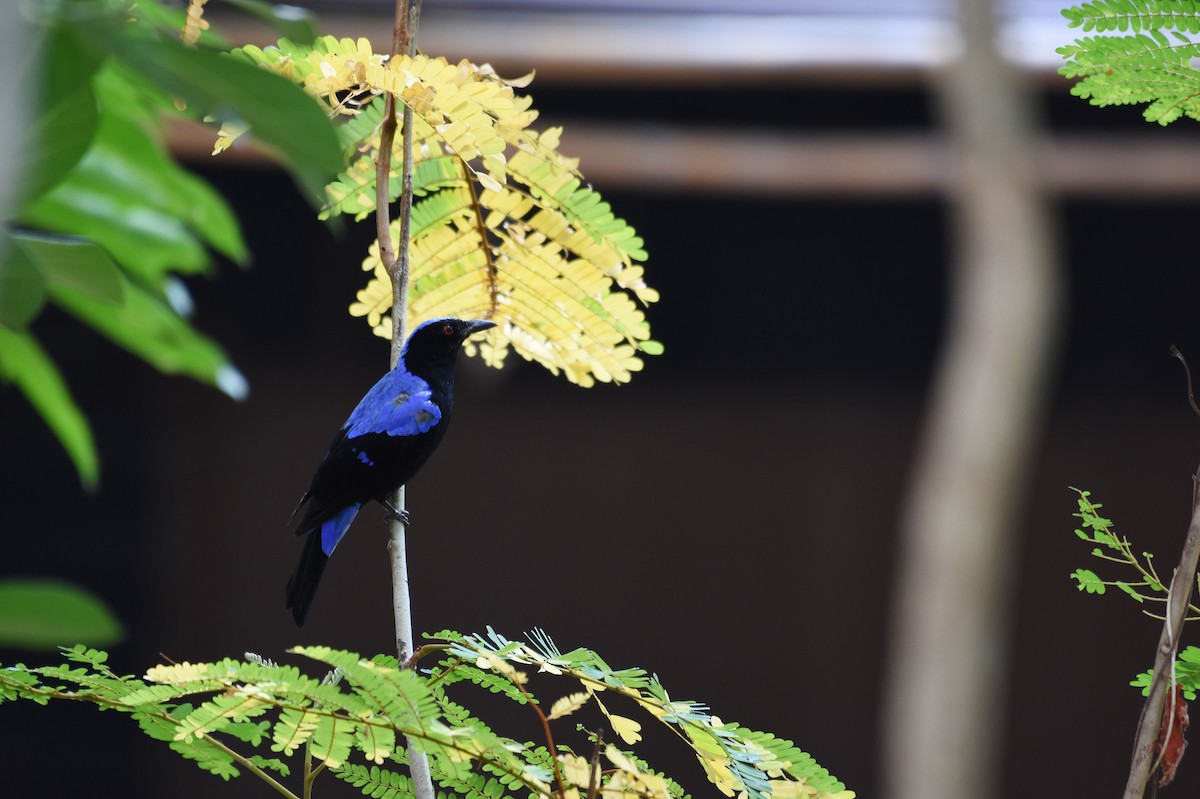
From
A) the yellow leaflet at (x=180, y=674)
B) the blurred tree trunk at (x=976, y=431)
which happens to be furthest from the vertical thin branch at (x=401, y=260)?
the blurred tree trunk at (x=976, y=431)

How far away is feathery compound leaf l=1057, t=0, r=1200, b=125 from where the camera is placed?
883 mm

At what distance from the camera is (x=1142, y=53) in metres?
0.89

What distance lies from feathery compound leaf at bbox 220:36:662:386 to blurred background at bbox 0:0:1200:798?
116 inches

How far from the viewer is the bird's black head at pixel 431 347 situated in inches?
42.5

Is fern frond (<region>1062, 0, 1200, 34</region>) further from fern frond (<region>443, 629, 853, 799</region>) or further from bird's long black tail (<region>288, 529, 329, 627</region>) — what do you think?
bird's long black tail (<region>288, 529, 329, 627</region>)

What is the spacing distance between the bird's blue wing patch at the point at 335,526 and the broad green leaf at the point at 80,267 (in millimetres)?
447

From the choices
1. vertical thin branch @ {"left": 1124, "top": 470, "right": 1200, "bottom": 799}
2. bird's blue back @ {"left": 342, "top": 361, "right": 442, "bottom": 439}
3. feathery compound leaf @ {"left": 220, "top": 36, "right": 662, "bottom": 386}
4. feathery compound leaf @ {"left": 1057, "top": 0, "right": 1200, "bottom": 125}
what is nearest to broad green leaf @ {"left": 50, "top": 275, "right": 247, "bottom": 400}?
bird's blue back @ {"left": 342, "top": 361, "right": 442, "bottom": 439}

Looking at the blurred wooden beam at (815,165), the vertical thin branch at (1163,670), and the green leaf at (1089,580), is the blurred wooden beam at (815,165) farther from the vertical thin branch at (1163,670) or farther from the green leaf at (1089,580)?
the vertical thin branch at (1163,670)

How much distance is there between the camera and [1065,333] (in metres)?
4.05

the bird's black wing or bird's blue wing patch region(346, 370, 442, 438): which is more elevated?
bird's blue wing patch region(346, 370, 442, 438)

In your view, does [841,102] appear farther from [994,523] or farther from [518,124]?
[518,124]

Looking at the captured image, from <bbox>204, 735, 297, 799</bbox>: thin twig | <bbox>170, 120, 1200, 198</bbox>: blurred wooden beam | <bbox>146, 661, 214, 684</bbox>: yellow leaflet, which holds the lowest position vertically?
<bbox>204, 735, 297, 799</bbox>: thin twig

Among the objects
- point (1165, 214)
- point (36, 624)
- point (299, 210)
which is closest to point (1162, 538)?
point (1165, 214)

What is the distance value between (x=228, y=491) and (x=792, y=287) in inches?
81.6
